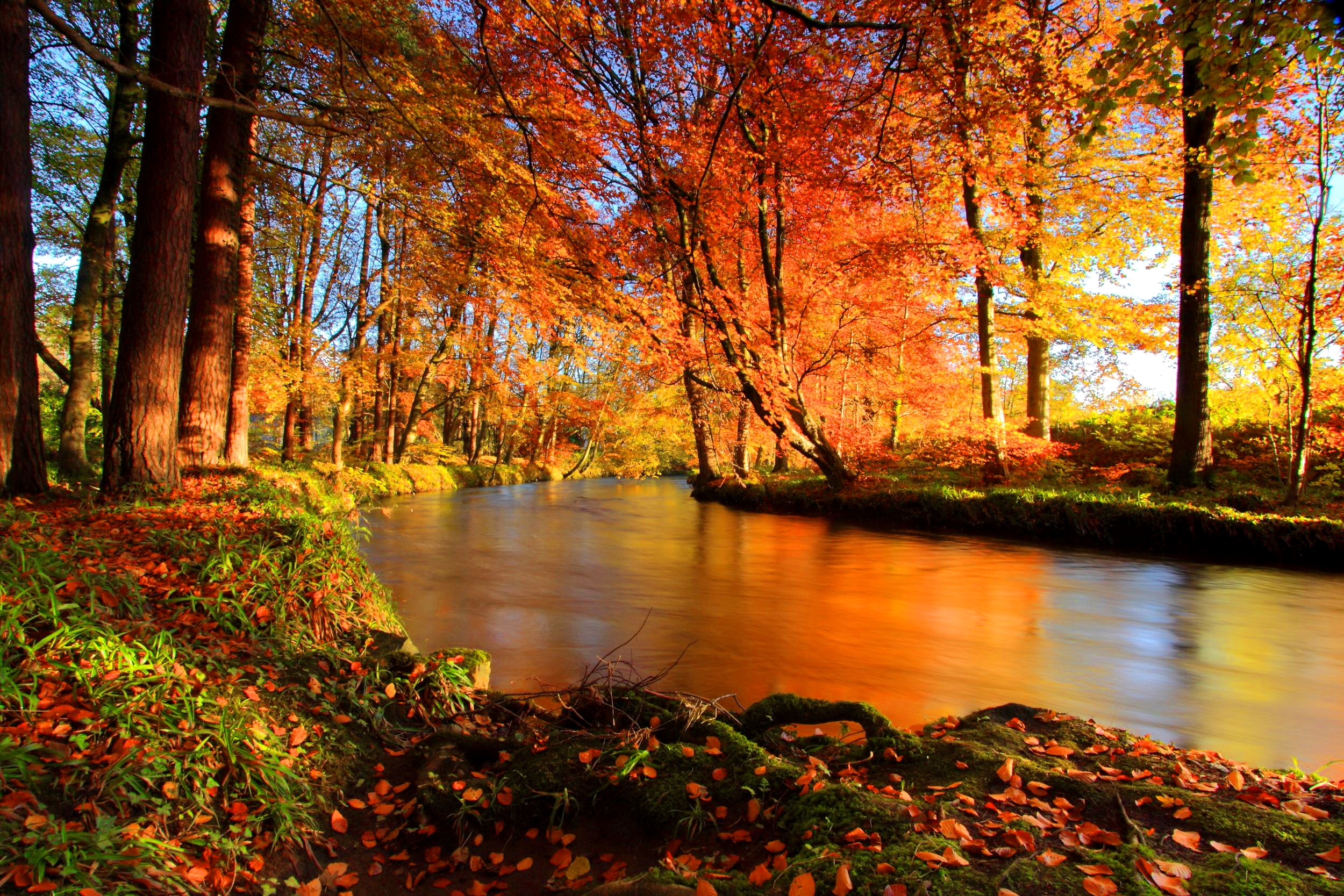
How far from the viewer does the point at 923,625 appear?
6.38m

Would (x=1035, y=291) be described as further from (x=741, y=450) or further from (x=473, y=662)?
(x=473, y=662)

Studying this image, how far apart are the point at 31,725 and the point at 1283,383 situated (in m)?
14.1

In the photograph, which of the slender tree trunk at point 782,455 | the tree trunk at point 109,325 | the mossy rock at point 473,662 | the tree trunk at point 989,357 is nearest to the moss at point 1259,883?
the mossy rock at point 473,662

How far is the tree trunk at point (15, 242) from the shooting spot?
4750 millimetres

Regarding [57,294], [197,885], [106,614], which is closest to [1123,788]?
[197,885]

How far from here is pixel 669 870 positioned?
1.86 m

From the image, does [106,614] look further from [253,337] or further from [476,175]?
[253,337]

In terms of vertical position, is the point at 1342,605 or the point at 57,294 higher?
the point at 57,294

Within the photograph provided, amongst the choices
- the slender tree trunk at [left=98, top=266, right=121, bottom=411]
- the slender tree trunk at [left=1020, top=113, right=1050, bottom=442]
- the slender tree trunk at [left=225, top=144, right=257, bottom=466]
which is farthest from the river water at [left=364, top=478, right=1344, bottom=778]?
the slender tree trunk at [left=98, top=266, right=121, bottom=411]

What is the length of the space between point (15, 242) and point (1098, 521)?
45.1ft

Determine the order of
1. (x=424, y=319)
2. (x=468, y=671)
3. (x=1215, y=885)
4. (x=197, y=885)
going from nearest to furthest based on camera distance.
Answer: (x=1215, y=885)
(x=197, y=885)
(x=468, y=671)
(x=424, y=319)

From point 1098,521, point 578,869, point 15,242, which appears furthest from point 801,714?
point 1098,521

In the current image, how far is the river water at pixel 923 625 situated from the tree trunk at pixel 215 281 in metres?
2.79

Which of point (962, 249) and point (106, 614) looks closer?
point (106, 614)
